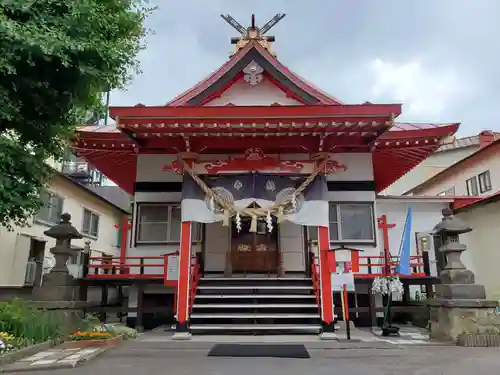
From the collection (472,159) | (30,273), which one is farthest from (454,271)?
(472,159)

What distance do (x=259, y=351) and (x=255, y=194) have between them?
10.7 ft

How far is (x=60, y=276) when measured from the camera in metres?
7.89

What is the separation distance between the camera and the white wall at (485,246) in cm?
1229

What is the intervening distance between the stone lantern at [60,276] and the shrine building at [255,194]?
6.09ft

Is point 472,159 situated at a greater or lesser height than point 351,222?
greater

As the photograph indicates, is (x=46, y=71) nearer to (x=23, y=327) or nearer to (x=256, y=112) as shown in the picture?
(x=256, y=112)

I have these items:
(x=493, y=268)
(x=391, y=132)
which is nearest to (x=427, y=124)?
(x=391, y=132)

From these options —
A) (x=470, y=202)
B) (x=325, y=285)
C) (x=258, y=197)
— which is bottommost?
(x=325, y=285)

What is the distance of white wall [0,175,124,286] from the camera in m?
11.5

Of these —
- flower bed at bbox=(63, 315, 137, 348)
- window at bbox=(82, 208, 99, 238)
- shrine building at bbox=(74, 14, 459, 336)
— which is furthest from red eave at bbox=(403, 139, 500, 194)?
window at bbox=(82, 208, 99, 238)

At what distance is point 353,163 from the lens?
10648 millimetres

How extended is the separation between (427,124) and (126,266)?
27.7 feet

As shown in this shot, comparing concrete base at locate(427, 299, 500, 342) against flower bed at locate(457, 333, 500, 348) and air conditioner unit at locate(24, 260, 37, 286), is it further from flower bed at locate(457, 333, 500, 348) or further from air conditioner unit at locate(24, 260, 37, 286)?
air conditioner unit at locate(24, 260, 37, 286)

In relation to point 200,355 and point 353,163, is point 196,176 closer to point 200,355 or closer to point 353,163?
point 200,355
